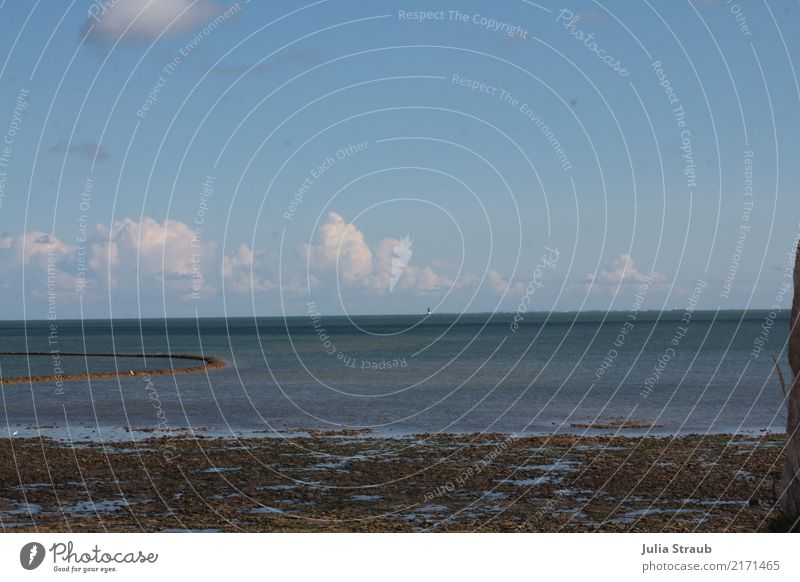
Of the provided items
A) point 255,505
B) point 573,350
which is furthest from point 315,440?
point 573,350

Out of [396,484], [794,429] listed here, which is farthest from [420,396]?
[794,429]

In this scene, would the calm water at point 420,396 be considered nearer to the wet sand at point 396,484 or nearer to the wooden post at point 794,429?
the wet sand at point 396,484

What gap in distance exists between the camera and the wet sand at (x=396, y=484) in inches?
820

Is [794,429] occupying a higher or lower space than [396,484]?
A: higher

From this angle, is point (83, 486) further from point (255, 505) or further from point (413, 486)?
point (413, 486)

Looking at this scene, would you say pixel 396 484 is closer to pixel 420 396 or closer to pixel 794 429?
pixel 794 429

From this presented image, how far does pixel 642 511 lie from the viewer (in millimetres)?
21922

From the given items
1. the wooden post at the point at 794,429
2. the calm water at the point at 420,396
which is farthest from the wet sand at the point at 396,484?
the calm water at the point at 420,396

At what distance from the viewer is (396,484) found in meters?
25.8

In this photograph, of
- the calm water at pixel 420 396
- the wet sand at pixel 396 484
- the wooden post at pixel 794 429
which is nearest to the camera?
the wooden post at pixel 794 429

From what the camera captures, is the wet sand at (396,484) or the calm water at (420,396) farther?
the calm water at (420,396)

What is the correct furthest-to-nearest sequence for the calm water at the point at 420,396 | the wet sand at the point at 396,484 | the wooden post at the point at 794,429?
the calm water at the point at 420,396
the wet sand at the point at 396,484
the wooden post at the point at 794,429

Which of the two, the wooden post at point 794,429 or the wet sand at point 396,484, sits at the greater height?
the wooden post at point 794,429
